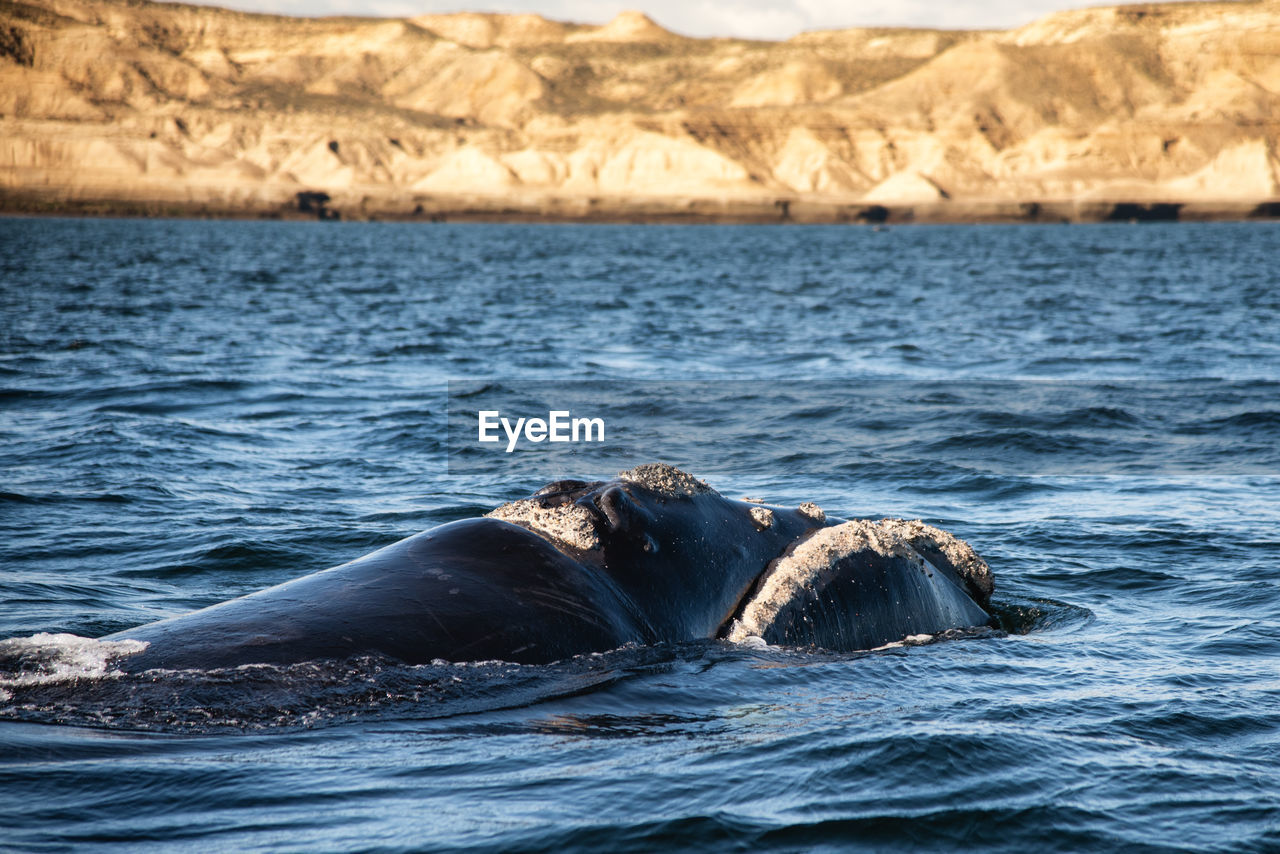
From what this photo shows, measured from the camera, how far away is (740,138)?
159000mm

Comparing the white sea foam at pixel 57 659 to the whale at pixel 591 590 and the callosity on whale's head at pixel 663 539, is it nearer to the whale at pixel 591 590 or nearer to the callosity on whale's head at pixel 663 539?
the whale at pixel 591 590

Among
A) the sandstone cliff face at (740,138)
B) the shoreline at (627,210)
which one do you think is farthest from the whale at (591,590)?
the sandstone cliff face at (740,138)

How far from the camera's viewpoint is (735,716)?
5.36 m

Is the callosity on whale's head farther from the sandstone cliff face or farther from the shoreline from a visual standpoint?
the sandstone cliff face

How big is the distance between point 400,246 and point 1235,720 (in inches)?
3281

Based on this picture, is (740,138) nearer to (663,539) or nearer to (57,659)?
(663,539)

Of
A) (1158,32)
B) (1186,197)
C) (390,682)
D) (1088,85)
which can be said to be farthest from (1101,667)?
(1158,32)

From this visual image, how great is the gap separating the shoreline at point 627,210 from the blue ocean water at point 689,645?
113 m

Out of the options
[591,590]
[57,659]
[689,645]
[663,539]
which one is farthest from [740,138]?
[57,659]

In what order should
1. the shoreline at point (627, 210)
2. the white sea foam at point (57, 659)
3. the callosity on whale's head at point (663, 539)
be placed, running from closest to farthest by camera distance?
the white sea foam at point (57, 659) < the callosity on whale's head at point (663, 539) < the shoreline at point (627, 210)

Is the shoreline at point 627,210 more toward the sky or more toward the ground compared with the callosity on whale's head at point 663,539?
more toward the sky

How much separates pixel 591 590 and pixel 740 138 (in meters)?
158

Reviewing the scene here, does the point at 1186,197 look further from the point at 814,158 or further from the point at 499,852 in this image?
the point at 499,852

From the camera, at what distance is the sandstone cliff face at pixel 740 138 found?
14150 cm
